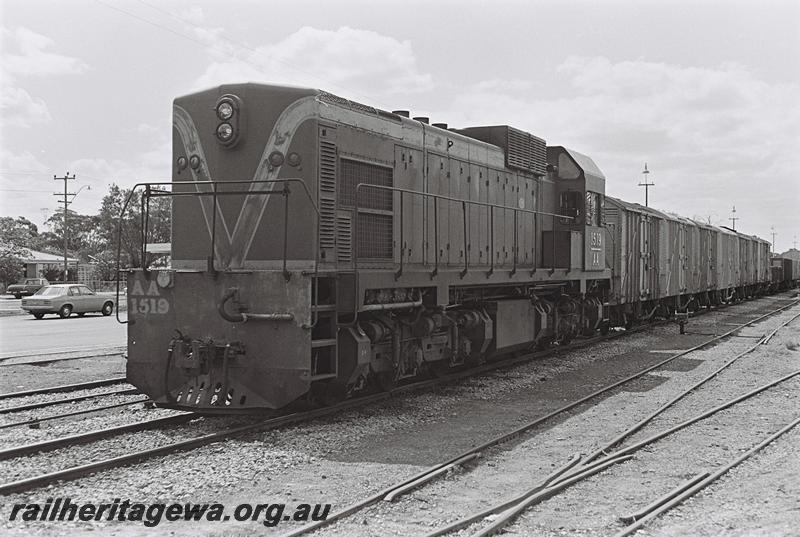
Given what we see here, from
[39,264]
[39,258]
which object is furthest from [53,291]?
[39,258]

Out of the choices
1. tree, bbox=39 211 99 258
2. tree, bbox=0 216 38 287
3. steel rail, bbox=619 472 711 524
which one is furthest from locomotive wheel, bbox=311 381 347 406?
tree, bbox=39 211 99 258

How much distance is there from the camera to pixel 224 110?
845 centimetres

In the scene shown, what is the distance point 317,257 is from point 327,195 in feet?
2.79

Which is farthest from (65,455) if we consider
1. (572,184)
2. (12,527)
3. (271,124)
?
(572,184)

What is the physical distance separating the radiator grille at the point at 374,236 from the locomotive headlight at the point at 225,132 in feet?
5.87

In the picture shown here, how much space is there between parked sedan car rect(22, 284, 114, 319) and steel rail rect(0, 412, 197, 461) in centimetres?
2235

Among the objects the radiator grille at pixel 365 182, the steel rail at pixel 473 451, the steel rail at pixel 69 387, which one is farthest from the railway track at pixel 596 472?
the steel rail at pixel 69 387

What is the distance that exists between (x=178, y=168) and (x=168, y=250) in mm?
1133

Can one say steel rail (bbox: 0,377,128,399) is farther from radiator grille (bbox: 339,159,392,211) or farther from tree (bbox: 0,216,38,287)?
tree (bbox: 0,216,38,287)

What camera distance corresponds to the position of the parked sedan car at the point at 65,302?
1097 inches

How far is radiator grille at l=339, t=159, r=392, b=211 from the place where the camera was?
8.94 meters

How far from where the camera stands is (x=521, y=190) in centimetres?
1334

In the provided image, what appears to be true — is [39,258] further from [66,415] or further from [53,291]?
[66,415]

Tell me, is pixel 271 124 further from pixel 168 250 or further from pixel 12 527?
pixel 12 527
